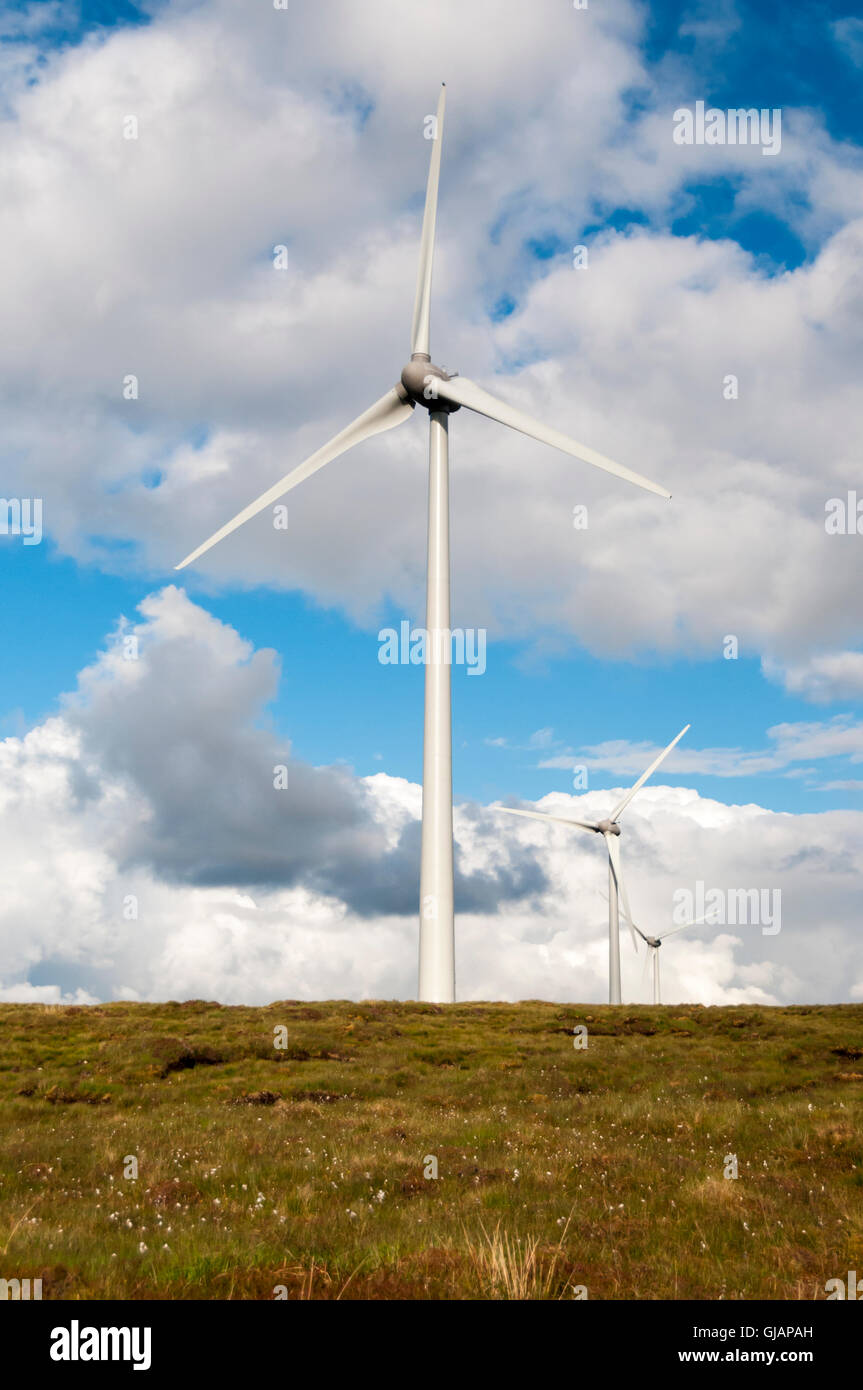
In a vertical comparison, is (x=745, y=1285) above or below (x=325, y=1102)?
above

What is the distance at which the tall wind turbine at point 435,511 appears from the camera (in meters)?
45.5

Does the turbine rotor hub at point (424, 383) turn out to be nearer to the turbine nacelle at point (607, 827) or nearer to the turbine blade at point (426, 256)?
the turbine blade at point (426, 256)

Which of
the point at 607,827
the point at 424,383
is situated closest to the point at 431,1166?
the point at 424,383

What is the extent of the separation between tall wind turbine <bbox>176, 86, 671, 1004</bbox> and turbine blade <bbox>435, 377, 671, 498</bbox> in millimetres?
56

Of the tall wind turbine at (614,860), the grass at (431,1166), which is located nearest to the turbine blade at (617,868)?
the tall wind turbine at (614,860)

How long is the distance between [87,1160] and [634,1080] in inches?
645

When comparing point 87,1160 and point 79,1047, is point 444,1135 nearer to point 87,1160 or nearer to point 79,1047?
point 87,1160

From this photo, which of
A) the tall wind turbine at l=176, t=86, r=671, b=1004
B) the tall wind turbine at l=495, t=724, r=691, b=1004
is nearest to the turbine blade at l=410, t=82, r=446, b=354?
the tall wind turbine at l=176, t=86, r=671, b=1004

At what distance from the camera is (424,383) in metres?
53.6

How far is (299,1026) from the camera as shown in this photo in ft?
129

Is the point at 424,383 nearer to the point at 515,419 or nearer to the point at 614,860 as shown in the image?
the point at 515,419

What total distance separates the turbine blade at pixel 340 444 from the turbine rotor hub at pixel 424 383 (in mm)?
965

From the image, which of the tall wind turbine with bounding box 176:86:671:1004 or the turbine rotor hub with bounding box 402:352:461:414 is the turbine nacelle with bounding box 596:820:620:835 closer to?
the tall wind turbine with bounding box 176:86:671:1004
